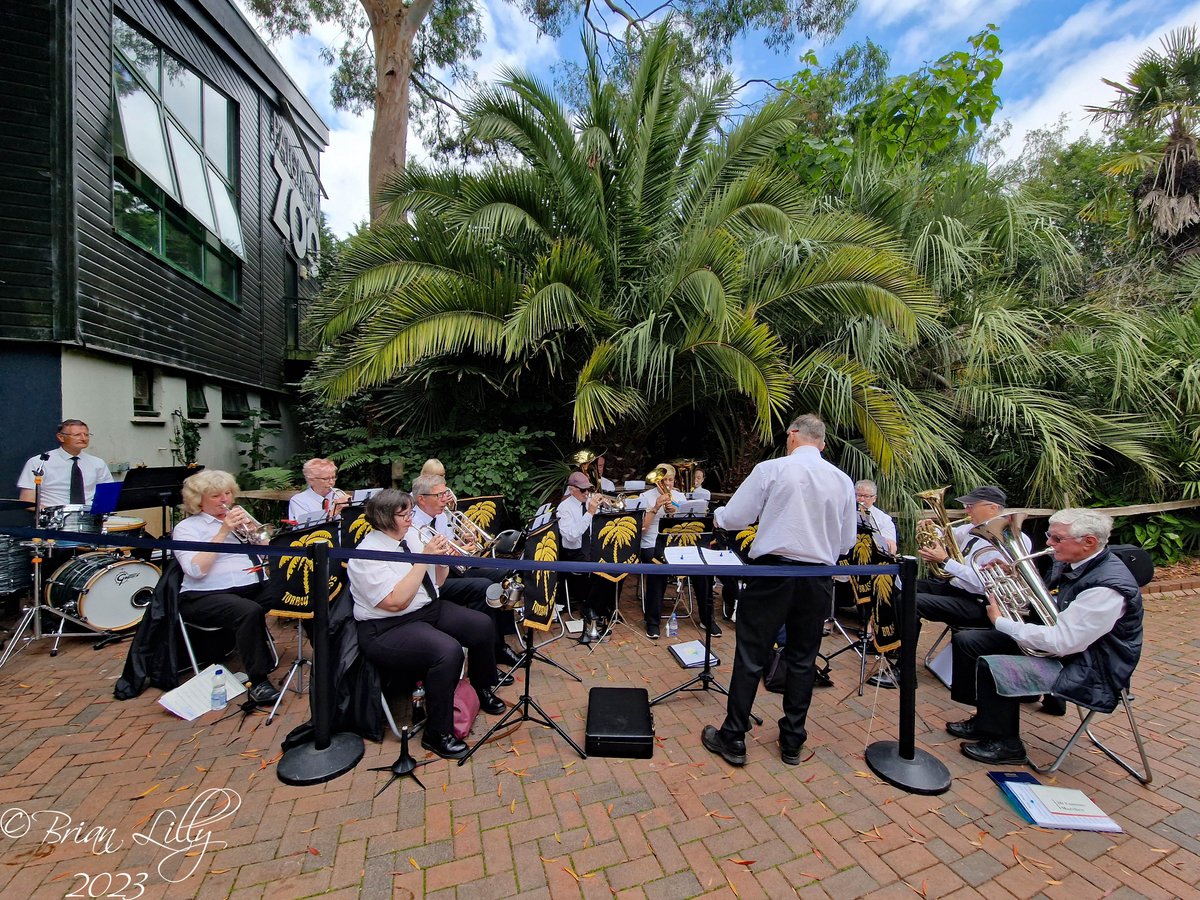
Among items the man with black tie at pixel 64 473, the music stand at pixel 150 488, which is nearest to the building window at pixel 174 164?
the man with black tie at pixel 64 473

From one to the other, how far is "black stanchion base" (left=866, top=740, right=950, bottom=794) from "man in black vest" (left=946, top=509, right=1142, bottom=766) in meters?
0.36

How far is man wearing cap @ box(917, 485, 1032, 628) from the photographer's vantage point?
3.83 meters

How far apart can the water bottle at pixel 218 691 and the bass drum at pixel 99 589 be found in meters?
1.37

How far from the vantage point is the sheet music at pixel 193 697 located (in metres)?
3.37

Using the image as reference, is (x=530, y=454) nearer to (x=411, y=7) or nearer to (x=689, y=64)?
(x=411, y=7)

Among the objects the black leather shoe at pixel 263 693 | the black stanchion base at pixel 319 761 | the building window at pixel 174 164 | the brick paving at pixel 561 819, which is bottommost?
the brick paving at pixel 561 819

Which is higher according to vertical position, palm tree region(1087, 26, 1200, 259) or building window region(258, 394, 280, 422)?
palm tree region(1087, 26, 1200, 259)

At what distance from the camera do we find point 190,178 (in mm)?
8352

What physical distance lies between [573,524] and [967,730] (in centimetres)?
311

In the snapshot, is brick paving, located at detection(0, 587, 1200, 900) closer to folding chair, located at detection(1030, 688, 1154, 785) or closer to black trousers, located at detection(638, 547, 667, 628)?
folding chair, located at detection(1030, 688, 1154, 785)

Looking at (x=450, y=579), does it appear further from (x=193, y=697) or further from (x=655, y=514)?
(x=655, y=514)

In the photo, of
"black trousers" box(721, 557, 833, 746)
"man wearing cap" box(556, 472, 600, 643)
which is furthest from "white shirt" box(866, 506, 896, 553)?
"man wearing cap" box(556, 472, 600, 643)

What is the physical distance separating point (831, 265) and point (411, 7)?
8.37 meters

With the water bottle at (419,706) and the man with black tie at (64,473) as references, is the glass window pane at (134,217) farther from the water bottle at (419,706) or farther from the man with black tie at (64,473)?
the water bottle at (419,706)
